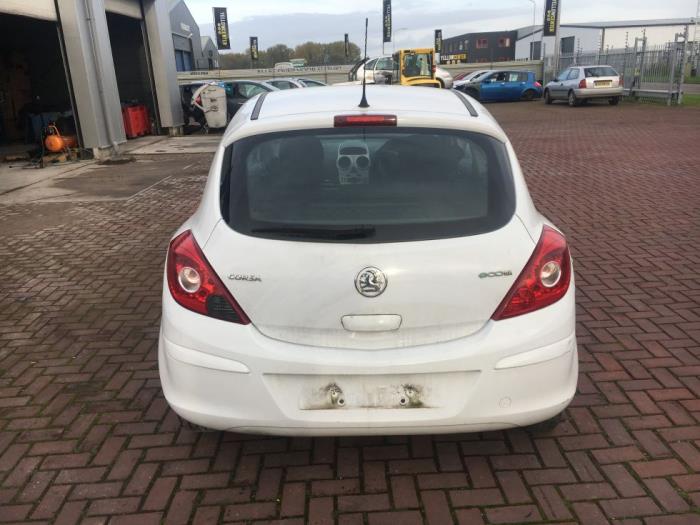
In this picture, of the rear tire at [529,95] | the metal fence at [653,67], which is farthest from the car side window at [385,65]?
the metal fence at [653,67]

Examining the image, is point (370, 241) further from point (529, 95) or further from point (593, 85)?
point (529, 95)

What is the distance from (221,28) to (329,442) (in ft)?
170

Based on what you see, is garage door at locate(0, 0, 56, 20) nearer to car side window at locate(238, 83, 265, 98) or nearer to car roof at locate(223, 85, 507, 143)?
car side window at locate(238, 83, 265, 98)

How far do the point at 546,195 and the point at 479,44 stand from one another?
83578 millimetres

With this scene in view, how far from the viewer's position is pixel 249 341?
7.82ft

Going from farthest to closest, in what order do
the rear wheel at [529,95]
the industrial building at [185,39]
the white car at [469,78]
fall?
1. the industrial building at [185,39]
2. the white car at [469,78]
3. the rear wheel at [529,95]

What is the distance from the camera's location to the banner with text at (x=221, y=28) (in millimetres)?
49094

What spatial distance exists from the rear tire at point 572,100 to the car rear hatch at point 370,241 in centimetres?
2389

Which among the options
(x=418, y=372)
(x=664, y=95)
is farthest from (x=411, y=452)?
(x=664, y=95)


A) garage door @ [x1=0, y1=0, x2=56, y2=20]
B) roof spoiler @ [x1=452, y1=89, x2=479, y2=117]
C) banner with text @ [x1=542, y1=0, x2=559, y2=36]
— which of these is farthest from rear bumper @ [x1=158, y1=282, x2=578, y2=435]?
banner with text @ [x1=542, y1=0, x2=559, y2=36]

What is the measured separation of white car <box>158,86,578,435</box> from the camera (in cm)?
235

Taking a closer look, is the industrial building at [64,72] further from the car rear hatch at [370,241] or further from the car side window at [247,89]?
the car rear hatch at [370,241]

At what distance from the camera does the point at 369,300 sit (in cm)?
233

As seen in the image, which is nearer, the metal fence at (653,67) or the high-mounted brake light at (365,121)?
the high-mounted brake light at (365,121)
